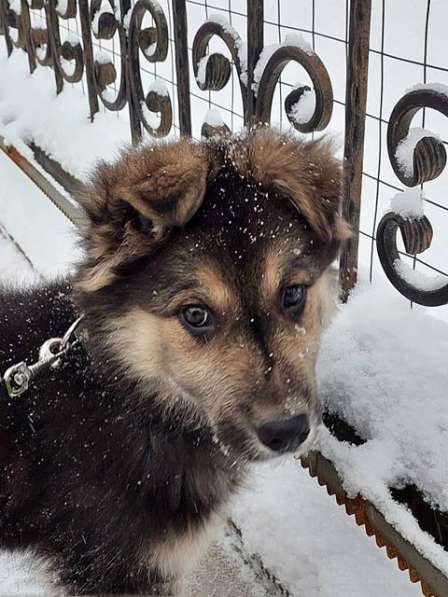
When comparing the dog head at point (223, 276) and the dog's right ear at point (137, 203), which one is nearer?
the dog's right ear at point (137, 203)

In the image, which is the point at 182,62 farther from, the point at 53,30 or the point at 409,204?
the point at 53,30

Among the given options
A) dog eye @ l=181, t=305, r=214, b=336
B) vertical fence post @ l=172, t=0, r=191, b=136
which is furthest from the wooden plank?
dog eye @ l=181, t=305, r=214, b=336

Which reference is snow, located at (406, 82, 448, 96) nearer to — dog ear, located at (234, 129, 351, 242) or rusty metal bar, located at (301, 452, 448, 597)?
dog ear, located at (234, 129, 351, 242)

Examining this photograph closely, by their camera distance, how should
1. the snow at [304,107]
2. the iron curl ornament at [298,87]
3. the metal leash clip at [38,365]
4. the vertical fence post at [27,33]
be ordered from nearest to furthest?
the metal leash clip at [38,365], the iron curl ornament at [298,87], the snow at [304,107], the vertical fence post at [27,33]

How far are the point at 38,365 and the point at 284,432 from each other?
2.81ft

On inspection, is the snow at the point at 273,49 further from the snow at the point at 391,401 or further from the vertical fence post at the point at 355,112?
the snow at the point at 391,401

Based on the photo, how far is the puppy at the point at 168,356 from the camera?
224 cm

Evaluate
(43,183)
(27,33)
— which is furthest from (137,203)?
(27,33)

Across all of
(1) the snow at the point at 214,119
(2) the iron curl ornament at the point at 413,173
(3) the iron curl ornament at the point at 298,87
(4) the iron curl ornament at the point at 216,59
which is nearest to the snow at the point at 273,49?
(3) the iron curl ornament at the point at 298,87

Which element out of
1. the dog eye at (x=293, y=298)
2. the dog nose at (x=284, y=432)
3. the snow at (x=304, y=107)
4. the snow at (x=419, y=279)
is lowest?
the snow at (x=419, y=279)

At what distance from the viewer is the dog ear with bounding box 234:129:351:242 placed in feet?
7.69

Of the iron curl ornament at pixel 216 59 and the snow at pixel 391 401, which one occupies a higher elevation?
the iron curl ornament at pixel 216 59

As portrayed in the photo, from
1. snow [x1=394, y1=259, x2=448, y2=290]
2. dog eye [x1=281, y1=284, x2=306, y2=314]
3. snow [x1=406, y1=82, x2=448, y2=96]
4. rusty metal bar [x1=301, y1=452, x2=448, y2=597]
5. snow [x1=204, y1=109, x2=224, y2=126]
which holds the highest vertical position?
snow [x1=406, y1=82, x2=448, y2=96]

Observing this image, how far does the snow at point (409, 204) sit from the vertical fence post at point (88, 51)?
120 inches
